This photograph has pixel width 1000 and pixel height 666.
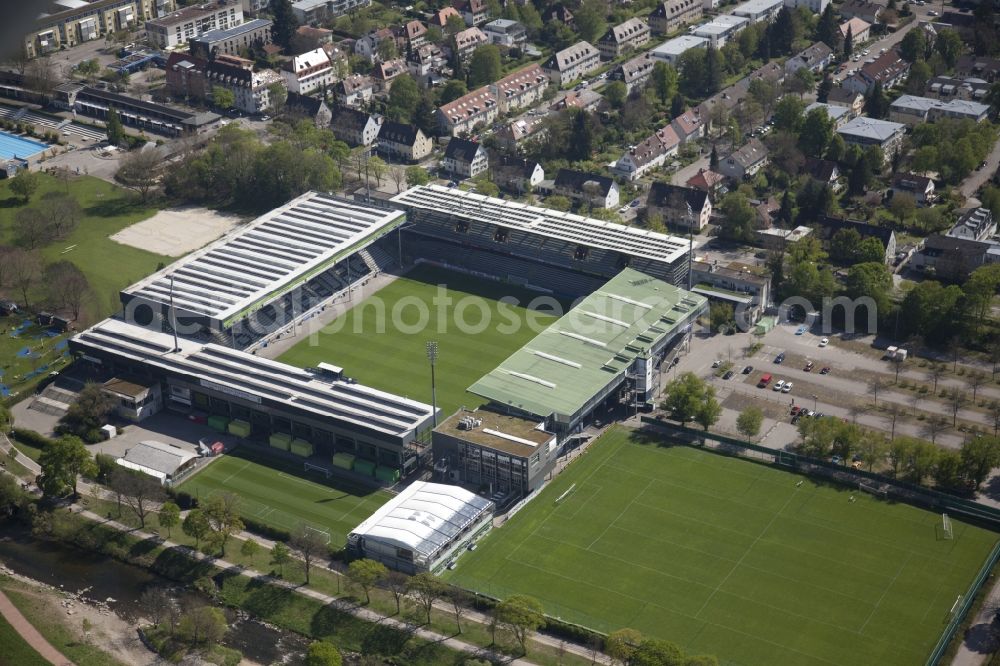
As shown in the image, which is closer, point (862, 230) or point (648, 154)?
point (862, 230)

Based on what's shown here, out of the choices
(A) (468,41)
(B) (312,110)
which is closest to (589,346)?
(B) (312,110)

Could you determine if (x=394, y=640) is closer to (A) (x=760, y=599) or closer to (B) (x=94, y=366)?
(A) (x=760, y=599)

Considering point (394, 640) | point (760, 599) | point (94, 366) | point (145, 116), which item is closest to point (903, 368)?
point (760, 599)

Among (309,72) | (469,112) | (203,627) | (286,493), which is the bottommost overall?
(286,493)

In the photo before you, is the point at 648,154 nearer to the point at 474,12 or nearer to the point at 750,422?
the point at 474,12

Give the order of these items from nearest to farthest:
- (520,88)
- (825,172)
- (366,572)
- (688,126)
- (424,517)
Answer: (366,572) → (424,517) → (825,172) → (688,126) → (520,88)

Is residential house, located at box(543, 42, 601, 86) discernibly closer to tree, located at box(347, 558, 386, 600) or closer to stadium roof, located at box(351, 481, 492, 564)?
stadium roof, located at box(351, 481, 492, 564)
